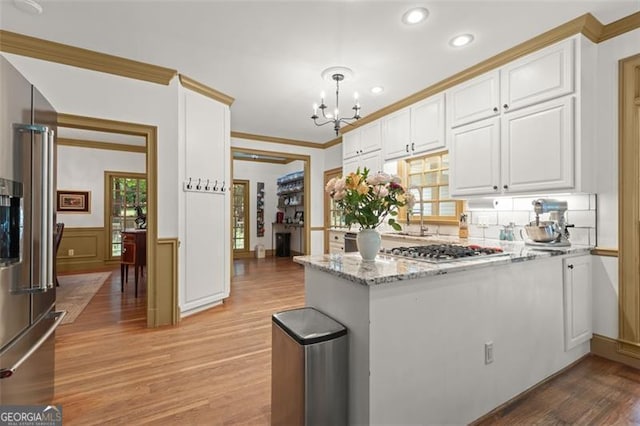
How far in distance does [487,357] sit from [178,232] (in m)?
3.01

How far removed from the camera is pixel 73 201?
6223mm

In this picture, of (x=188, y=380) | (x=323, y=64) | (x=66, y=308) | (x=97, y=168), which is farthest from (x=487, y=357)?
(x=97, y=168)

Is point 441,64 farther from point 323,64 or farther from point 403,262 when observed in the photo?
point 403,262

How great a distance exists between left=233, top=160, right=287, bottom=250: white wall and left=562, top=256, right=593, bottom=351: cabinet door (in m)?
6.90

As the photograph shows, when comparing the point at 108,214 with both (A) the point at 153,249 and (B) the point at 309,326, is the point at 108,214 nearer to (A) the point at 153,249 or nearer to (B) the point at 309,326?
(A) the point at 153,249

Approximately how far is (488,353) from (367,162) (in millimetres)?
3232

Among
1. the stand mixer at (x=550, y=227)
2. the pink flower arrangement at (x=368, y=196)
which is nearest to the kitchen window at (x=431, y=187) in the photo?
the stand mixer at (x=550, y=227)

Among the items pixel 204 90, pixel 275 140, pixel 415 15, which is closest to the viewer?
pixel 415 15

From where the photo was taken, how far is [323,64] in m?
3.00

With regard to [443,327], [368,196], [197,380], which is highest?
[368,196]

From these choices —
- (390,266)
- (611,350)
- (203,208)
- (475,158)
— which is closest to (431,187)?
(475,158)

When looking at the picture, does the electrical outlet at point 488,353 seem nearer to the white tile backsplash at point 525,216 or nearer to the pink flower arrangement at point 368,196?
the pink flower arrangement at point 368,196

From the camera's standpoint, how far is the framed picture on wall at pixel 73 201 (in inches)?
240

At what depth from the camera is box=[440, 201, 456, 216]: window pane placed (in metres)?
3.73
